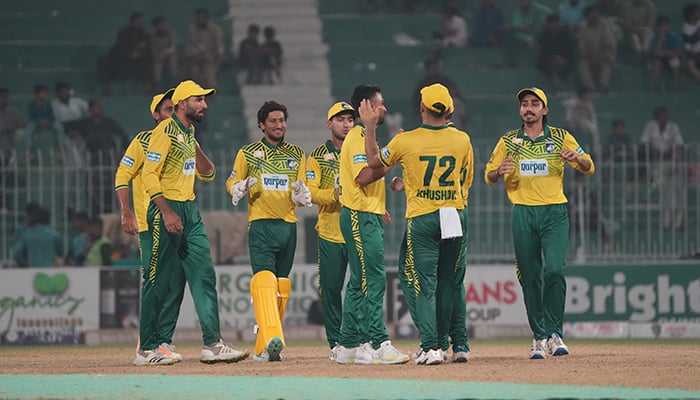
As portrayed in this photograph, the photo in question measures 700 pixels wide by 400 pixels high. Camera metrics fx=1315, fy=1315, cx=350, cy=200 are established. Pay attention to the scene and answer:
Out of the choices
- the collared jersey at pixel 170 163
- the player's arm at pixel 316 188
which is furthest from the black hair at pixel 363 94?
the collared jersey at pixel 170 163

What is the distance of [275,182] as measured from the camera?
12414 mm

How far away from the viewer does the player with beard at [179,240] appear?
11.8 metres

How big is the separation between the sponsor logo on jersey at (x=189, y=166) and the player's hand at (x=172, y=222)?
20.0 inches

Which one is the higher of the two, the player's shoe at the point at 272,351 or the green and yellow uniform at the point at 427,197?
the green and yellow uniform at the point at 427,197

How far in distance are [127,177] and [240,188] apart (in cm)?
117

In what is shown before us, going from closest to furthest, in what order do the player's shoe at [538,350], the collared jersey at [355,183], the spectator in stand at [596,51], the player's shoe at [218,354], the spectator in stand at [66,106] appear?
the collared jersey at [355,183], the player's shoe at [218,354], the player's shoe at [538,350], the spectator in stand at [66,106], the spectator in stand at [596,51]

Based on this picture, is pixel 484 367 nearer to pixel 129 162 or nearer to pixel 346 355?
pixel 346 355

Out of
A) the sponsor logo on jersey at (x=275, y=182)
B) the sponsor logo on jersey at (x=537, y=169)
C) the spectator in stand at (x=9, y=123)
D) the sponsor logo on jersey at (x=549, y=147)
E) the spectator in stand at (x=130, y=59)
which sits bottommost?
the sponsor logo on jersey at (x=275, y=182)

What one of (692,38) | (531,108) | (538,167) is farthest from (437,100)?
(692,38)

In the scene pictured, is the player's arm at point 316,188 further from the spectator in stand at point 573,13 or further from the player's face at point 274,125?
the spectator in stand at point 573,13

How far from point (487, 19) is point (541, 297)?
595 inches

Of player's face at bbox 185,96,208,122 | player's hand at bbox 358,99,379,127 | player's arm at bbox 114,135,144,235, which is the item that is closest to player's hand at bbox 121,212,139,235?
player's arm at bbox 114,135,144,235

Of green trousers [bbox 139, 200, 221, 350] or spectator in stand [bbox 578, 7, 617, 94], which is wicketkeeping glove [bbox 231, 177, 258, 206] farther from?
spectator in stand [bbox 578, 7, 617, 94]

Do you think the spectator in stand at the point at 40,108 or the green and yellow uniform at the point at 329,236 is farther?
the spectator in stand at the point at 40,108
